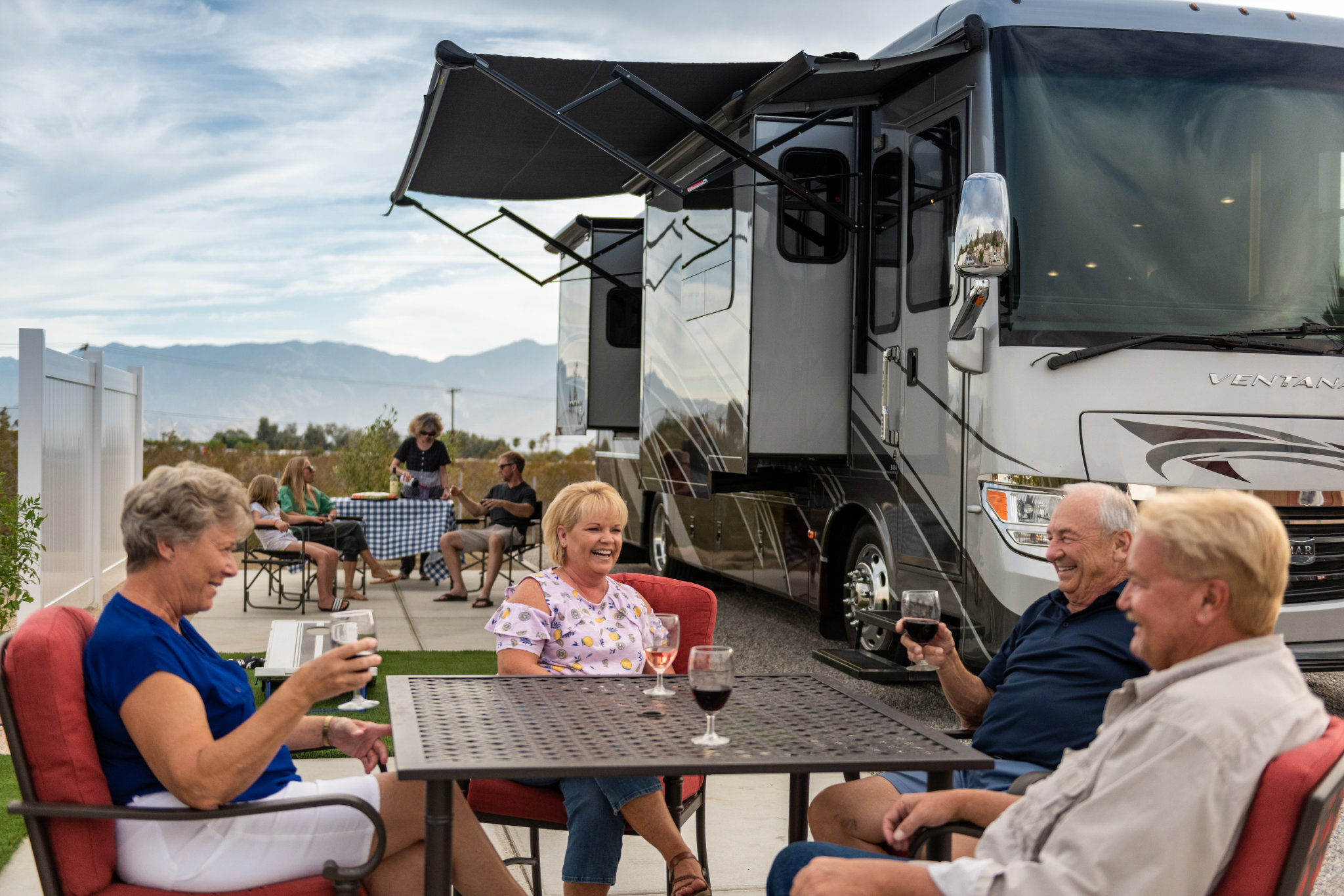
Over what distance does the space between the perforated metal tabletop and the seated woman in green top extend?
6.21m

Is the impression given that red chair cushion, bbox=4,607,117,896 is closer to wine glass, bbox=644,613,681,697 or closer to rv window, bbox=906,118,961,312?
wine glass, bbox=644,613,681,697

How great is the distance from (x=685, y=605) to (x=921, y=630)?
3.09 feet

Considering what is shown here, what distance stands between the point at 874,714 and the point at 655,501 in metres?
6.72

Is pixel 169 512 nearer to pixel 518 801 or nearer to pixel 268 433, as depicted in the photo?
pixel 518 801

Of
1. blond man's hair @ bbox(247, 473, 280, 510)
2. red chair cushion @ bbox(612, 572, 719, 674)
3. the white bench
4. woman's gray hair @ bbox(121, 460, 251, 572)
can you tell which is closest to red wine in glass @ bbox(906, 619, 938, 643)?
red chair cushion @ bbox(612, 572, 719, 674)

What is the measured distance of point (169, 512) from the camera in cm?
212

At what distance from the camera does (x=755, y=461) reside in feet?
19.2

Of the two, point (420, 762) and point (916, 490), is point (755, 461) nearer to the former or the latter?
point (916, 490)

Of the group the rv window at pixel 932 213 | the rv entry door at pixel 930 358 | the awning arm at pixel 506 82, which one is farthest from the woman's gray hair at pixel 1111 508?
the awning arm at pixel 506 82

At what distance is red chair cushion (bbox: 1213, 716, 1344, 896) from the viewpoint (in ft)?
5.00

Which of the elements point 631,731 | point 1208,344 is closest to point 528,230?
point 1208,344

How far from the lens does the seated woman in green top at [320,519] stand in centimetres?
880

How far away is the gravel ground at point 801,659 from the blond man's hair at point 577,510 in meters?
1.18

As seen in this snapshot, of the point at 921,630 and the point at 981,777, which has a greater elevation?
the point at 921,630
